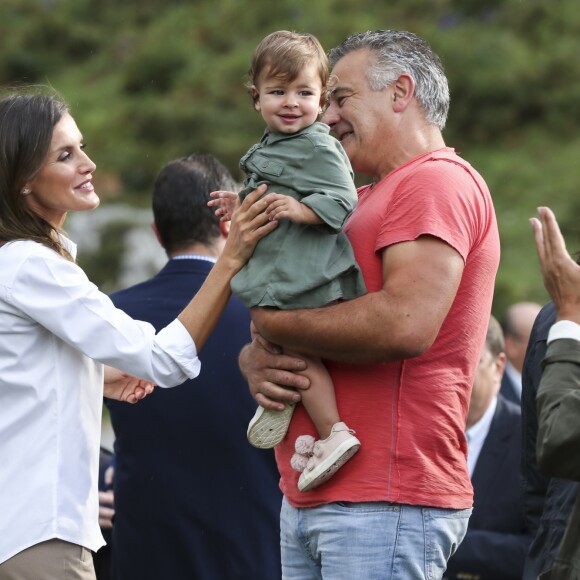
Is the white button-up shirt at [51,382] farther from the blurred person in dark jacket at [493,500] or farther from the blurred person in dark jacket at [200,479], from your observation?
the blurred person in dark jacket at [493,500]

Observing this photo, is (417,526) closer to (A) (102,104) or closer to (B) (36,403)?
(B) (36,403)

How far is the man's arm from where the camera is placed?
2.93 m

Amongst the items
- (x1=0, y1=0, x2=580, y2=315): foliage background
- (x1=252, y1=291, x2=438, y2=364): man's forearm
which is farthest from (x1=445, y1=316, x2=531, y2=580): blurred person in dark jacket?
(x1=0, y1=0, x2=580, y2=315): foliage background

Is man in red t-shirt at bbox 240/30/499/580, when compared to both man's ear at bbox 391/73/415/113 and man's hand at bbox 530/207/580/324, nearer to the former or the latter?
man's ear at bbox 391/73/415/113

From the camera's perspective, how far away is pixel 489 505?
4828mm

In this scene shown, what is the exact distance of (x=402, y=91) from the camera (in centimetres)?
340

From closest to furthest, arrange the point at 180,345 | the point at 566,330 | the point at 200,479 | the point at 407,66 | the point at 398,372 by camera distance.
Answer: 1. the point at 566,330
2. the point at 398,372
3. the point at 180,345
4. the point at 407,66
5. the point at 200,479

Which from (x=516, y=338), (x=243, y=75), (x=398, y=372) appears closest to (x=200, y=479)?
(x=398, y=372)

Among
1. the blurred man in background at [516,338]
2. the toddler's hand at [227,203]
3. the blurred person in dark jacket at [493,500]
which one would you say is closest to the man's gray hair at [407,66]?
the toddler's hand at [227,203]

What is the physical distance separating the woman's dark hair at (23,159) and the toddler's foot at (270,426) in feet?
2.48

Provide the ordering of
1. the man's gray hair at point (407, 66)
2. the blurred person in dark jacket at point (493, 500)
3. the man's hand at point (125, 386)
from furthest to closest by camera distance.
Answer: the blurred person in dark jacket at point (493, 500)
the man's hand at point (125, 386)
the man's gray hair at point (407, 66)

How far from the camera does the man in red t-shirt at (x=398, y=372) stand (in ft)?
9.75

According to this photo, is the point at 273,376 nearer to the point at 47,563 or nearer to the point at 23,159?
the point at 47,563

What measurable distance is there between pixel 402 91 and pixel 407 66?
0.08 meters
